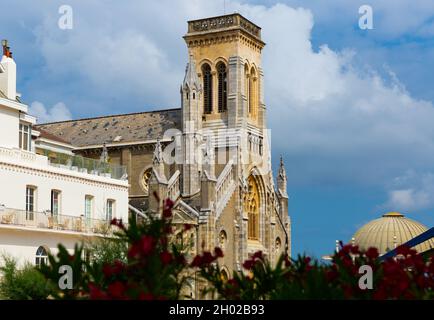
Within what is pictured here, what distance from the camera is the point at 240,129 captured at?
70.6m

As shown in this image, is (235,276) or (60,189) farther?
(60,189)

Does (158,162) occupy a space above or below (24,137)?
above

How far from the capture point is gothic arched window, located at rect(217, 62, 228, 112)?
7288 centimetres

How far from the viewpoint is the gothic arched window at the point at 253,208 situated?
233ft

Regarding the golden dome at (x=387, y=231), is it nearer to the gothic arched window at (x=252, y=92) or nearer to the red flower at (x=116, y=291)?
the gothic arched window at (x=252, y=92)

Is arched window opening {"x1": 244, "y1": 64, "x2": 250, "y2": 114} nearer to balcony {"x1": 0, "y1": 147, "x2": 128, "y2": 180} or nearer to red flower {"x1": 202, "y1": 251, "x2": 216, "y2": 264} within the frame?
balcony {"x1": 0, "y1": 147, "x2": 128, "y2": 180}

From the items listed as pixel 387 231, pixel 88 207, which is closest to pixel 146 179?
pixel 387 231

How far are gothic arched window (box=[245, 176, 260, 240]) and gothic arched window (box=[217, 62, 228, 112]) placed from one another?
661cm

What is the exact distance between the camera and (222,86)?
7331cm

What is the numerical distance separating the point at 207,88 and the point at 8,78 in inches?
1430

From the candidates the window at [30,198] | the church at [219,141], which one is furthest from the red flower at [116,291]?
the church at [219,141]

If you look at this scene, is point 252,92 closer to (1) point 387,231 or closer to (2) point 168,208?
(1) point 387,231

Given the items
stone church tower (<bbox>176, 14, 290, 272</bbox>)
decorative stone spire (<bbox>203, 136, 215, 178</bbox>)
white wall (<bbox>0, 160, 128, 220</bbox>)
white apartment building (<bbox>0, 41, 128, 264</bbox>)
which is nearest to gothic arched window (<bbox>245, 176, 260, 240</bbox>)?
stone church tower (<bbox>176, 14, 290, 272</bbox>)
